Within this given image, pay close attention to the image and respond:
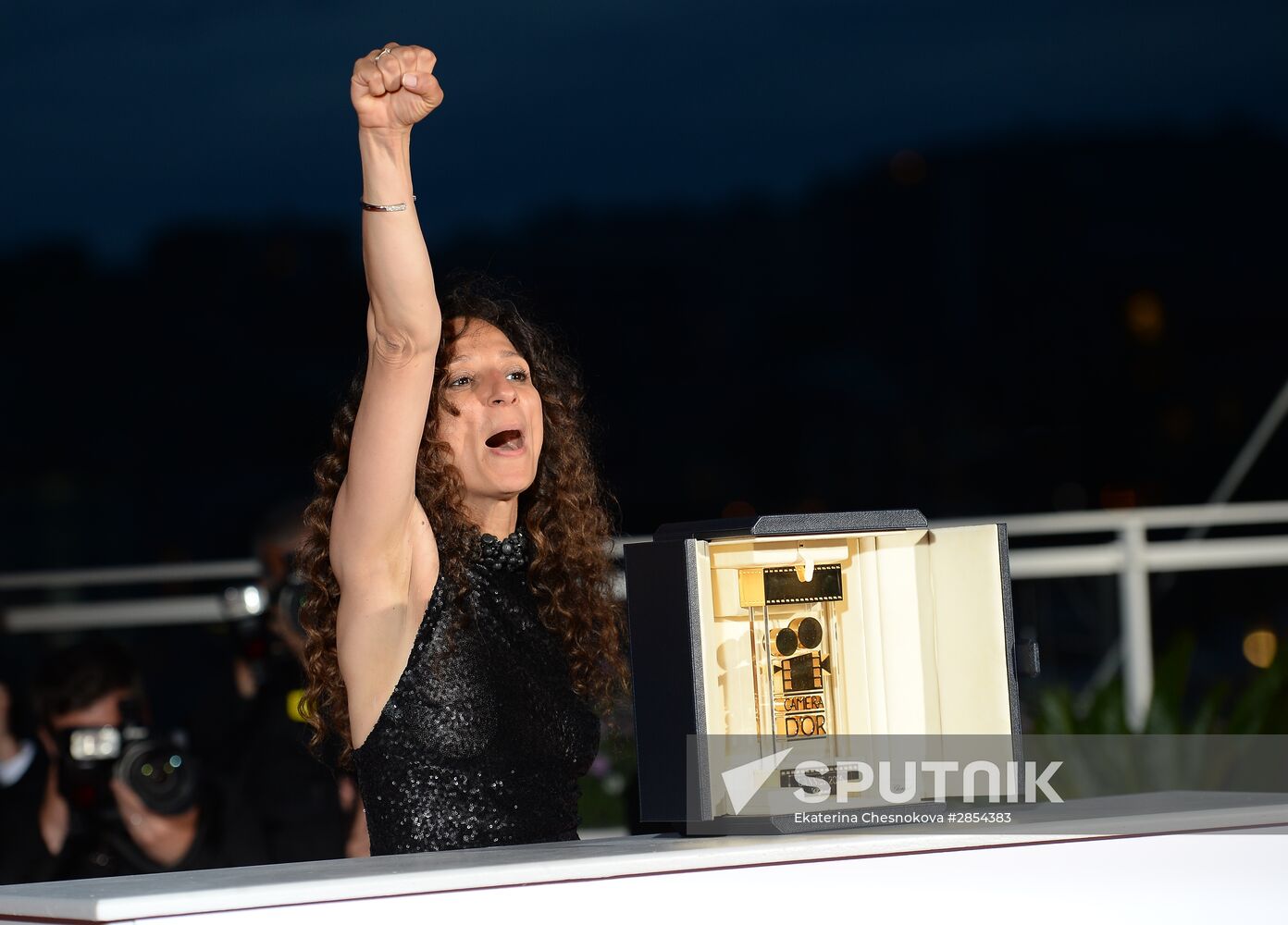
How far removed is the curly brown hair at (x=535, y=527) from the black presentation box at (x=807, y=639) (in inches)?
15.1

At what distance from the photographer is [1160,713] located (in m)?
4.40

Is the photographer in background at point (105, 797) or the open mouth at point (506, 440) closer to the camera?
the open mouth at point (506, 440)

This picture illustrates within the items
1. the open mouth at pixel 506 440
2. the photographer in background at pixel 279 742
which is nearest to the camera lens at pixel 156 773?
the photographer in background at pixel 279 742

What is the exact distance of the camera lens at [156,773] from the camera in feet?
10.3

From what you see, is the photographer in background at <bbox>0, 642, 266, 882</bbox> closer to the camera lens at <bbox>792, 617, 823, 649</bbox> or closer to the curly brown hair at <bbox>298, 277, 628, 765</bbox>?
the curly brown hair at <bbox>298, 277, 628, 765</bbox>

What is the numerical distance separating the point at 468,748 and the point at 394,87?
0.71m

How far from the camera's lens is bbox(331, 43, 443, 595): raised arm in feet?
4.64

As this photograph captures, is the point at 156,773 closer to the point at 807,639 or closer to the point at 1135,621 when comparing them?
the point at 807,639

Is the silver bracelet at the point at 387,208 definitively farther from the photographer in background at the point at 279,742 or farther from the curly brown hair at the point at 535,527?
the photographer in background at the point at 279,742

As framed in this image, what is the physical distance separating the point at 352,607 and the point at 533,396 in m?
0.34

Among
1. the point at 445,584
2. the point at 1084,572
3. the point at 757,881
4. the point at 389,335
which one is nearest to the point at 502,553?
the point at 445,584

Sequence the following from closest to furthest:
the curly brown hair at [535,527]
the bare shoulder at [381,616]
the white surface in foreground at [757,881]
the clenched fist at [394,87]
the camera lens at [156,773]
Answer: the white surface in foreground at [757,881] < the clenched fist at [394,87] < the bare shoulder at [381,616] < the curly brown hair at [535,527] < the camera lens at [156,773]

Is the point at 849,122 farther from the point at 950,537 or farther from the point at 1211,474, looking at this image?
the point at 950,537

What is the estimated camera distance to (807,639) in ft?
5.04
